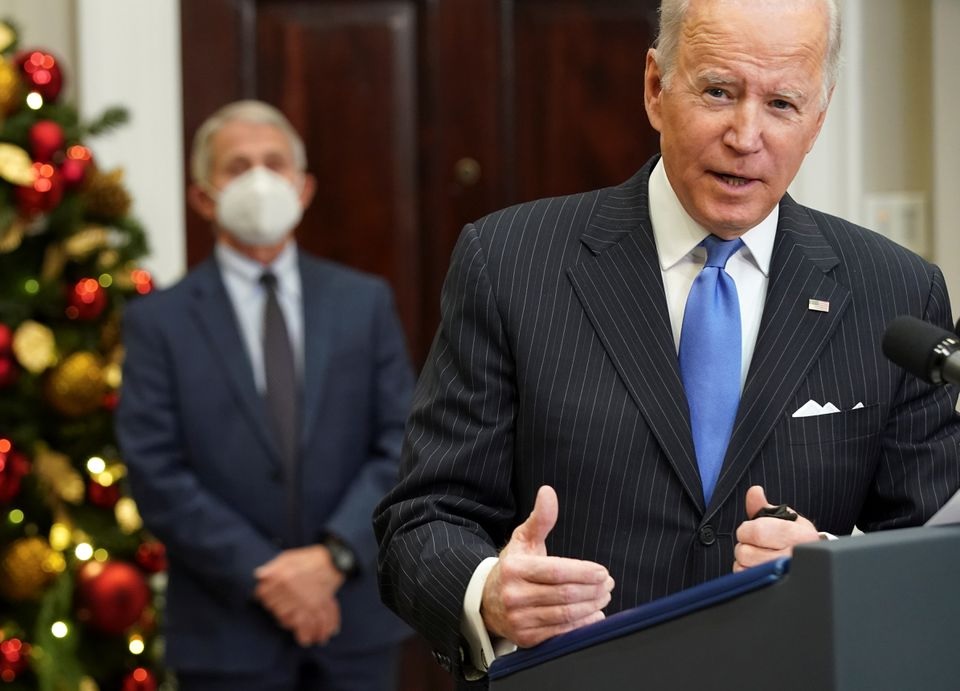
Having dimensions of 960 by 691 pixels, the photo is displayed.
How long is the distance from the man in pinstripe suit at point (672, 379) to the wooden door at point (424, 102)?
2873 mm

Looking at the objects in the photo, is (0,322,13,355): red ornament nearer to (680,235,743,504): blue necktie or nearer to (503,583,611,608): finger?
(680,235,743,504): blue necktie

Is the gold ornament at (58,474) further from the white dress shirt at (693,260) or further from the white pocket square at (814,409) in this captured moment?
the white pocket square at (814,409)

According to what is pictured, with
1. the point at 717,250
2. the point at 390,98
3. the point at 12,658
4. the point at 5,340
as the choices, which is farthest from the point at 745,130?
the point at 390,98

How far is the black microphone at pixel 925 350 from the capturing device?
1174mm

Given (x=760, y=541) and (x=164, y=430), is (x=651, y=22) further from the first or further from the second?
(x=760, y=541)

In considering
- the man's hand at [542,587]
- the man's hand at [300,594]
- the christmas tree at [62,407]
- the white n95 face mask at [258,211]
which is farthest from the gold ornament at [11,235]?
the man's hand at [542,587]

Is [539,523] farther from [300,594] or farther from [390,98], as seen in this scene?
[390,98]

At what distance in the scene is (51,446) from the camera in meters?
3.85

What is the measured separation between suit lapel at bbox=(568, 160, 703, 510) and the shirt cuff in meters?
0.24

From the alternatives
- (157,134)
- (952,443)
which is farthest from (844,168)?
(952,443)

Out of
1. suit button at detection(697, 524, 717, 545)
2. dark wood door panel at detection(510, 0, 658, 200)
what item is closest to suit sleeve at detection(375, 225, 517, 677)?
suit button at detection(697, 524, 717, 545)

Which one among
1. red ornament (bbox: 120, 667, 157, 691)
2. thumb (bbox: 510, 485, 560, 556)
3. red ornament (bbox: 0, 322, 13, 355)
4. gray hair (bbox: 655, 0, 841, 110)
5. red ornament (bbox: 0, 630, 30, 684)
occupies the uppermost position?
gray hair (bbox: 655, 0, 841, 110)

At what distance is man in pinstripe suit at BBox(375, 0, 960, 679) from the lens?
1.60 meters

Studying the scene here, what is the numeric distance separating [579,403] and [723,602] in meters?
0.51
